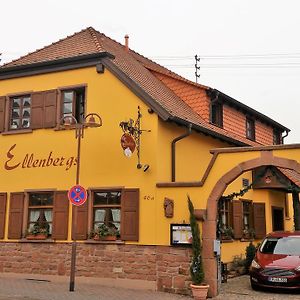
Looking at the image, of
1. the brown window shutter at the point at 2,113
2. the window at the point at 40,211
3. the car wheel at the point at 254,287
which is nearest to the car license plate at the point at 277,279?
the car wheel at the point at 254,287

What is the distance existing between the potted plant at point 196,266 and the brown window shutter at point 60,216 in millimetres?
4261

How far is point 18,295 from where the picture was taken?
12.5 metres

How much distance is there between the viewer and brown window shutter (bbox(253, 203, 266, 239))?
18703 millimetres

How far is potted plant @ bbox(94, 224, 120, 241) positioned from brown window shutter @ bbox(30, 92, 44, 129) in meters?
4.14

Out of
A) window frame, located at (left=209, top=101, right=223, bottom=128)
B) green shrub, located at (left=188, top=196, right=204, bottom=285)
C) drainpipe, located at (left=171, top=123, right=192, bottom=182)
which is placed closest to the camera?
green shrub, located at (left=188, top=196, right=204, bottom=285)

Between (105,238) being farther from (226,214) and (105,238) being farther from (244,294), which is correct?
(226,214)

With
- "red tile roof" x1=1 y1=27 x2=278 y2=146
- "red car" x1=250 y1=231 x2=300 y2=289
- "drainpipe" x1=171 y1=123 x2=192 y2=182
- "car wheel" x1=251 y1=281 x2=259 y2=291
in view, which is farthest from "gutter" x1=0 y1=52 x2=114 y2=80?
"car wheel" x1=251 y1=281 x2=259 y2=291

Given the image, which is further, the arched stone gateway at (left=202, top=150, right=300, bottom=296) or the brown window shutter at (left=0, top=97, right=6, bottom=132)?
the brown window shutter at (left=0, top=97, right=6, bottom=132)

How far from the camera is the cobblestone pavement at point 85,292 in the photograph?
1240 centimetres

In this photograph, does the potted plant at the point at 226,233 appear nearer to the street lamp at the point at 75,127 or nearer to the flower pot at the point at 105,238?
the flower pot at the point at 105,238

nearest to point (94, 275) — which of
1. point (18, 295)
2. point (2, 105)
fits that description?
point (18, 295)

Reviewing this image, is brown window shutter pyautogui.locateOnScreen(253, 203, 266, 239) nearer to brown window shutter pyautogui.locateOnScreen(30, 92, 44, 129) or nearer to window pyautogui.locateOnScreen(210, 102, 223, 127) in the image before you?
window pyautogui.locateOnScreen(210, 102, 223, 127)

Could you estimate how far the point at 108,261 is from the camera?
1432 centimetres

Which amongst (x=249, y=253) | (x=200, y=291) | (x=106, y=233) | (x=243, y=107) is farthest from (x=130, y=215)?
Answer: (x=243, y=107)
